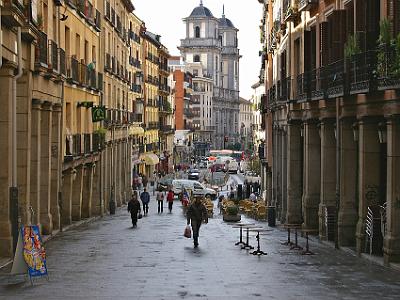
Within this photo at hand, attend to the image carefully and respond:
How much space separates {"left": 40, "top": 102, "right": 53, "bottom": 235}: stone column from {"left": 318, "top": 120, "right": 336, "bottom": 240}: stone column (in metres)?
8.96

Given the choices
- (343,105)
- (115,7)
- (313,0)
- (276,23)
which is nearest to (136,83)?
(115,7)

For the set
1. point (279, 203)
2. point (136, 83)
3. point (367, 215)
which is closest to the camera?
point (367, 215)

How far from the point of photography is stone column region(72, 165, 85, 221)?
40.8 m

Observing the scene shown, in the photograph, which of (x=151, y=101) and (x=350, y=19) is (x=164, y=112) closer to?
(x=151, y=101)

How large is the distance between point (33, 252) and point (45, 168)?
1388cm

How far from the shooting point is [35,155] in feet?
95.1

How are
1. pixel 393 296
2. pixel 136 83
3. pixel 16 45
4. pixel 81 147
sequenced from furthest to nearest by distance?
pixel 136 83 < pixel 81 147 < pixel 16 45 < pixel 393 296

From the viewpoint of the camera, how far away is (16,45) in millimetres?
23734

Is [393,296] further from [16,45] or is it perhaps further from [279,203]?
[279,203]

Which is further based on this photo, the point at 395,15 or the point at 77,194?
the point at 77,194

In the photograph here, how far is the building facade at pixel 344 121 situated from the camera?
22797mm

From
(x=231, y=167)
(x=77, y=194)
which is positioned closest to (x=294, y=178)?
(x=77, y=194)

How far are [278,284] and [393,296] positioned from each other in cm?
236

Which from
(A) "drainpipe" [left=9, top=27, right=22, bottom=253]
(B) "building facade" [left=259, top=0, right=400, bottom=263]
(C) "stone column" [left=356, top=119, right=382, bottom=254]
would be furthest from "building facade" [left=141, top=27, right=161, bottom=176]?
(A) "drainpipe" [left=9, top=27, right=22, bottom=253]
